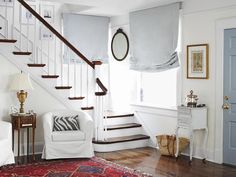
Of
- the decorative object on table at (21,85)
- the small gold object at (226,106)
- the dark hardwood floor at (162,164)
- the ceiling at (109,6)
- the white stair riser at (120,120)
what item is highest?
the ceiling at (109,6)

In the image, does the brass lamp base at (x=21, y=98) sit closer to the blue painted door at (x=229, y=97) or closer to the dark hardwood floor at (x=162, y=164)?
the dark hardwood floor at (x=162, y=164)

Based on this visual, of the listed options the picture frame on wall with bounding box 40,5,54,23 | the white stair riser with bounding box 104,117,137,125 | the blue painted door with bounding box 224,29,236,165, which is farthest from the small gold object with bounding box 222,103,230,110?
the picture frame on wall with bounding box 40,5,54,23

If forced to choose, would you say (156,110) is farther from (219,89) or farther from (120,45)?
(120,45)

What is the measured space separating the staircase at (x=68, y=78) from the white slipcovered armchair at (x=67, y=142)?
0.69m

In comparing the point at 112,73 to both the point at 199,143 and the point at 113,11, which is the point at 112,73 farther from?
the point at 199,143

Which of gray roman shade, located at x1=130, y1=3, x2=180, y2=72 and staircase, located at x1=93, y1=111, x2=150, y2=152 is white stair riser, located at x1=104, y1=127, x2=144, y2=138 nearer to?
staircase, located at x1=93, y1=111, x2=150, y2=152

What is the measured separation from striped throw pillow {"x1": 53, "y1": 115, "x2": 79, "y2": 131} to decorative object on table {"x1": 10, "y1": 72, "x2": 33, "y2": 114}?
1.84 ft

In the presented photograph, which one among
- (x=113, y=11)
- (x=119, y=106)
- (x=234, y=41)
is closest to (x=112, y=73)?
(x=119, y=106)

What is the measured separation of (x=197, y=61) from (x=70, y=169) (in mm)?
2706

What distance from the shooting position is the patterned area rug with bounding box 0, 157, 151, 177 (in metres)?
5.29

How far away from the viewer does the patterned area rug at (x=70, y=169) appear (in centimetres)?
529

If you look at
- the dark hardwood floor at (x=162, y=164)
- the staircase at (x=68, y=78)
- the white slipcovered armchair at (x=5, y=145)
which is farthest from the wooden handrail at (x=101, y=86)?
the white slipcovered armchair at (x=5, y=145)

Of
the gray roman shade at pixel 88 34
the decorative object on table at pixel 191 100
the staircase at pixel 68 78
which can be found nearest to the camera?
the decorative object on table at pixel 191 100

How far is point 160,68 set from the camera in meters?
7.16
